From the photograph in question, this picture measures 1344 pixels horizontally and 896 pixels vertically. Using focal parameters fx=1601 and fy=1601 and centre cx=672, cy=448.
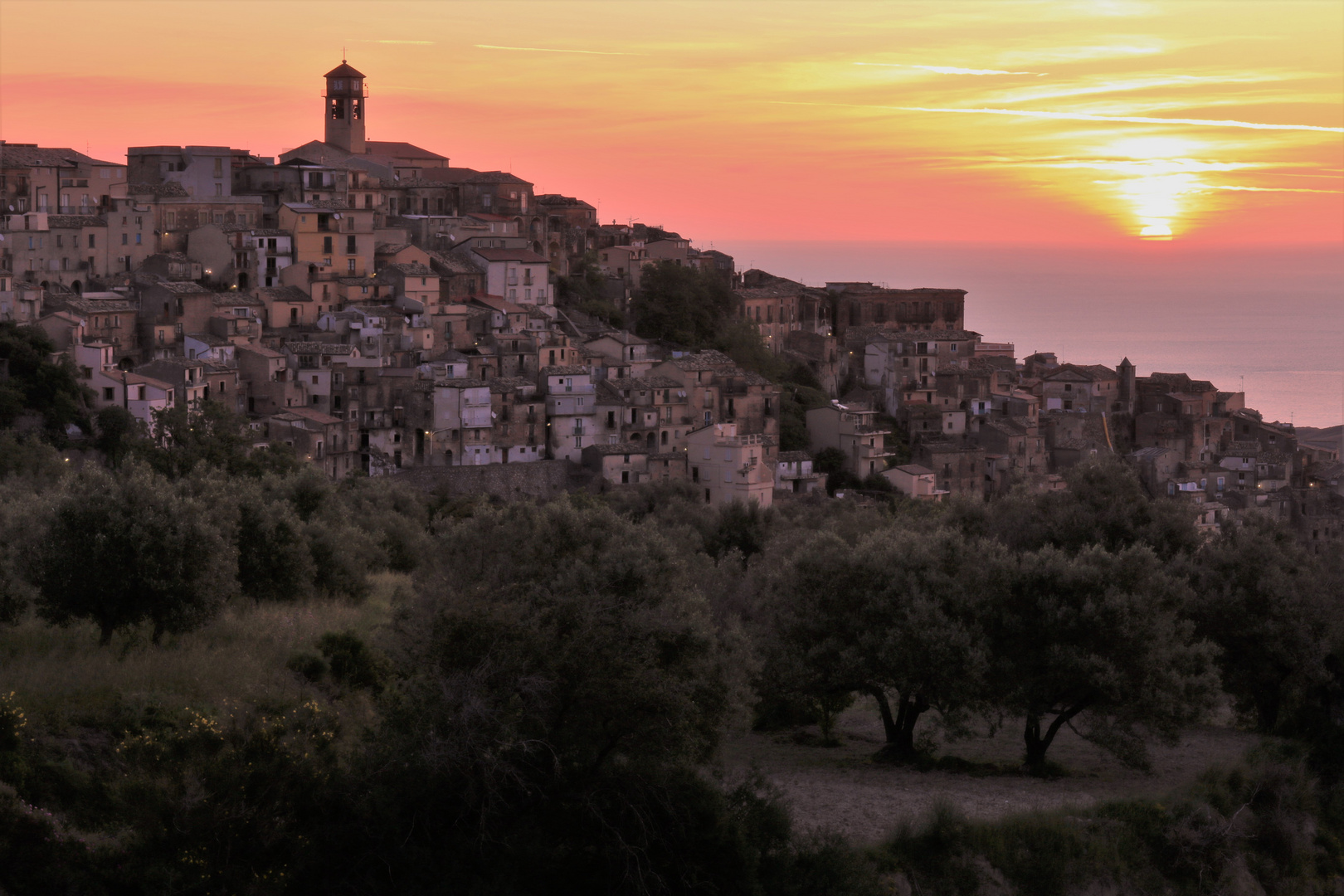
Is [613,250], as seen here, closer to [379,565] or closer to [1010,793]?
[379,565]

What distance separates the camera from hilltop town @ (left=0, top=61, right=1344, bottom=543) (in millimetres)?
45031

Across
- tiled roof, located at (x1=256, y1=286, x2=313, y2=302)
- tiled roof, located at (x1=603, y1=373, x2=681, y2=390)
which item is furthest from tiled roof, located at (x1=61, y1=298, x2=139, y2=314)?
tiled roof, located at (x1=603, y1=373, x2=681, y2=390)

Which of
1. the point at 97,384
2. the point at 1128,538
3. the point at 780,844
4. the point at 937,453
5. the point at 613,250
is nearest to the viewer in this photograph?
the point at 780,844

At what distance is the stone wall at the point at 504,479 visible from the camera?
4459 centimetres

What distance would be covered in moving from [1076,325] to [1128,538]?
11893 centimetres

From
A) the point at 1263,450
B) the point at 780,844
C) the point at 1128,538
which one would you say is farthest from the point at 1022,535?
the point at 1263,450

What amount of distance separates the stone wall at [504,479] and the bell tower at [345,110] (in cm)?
2223

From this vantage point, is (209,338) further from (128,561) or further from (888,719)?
(888,719)

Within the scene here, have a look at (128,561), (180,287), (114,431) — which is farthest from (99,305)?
(128,561)

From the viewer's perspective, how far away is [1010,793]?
1578 centimetres

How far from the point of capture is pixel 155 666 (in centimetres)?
1445

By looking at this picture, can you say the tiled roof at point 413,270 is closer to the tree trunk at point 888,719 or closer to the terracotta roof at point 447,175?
the terracotta roof at point 447,175

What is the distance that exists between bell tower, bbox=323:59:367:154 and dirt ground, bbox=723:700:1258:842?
48955 mm

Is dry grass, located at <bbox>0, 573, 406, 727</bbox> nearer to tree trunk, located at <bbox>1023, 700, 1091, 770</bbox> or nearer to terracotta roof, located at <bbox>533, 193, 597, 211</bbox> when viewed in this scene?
tree trunk, located at <bbox>1023, 700, 1091, 770</bbox>
